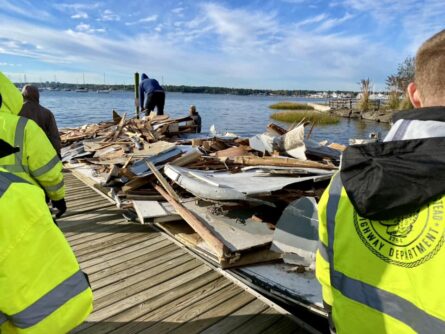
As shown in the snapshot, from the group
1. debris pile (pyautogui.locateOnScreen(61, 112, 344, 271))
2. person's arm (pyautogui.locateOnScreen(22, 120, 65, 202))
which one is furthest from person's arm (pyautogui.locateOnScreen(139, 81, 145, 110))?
person's arm (pyautogui.locateOnScreen(22, 120, 65, 202))

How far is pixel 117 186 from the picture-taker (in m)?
6.07

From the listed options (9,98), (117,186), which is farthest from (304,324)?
(117,186)

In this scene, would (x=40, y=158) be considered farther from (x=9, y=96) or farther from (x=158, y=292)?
(x=158, y=292)

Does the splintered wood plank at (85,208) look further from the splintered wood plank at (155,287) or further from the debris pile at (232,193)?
the splintered wood plank at (155,287)

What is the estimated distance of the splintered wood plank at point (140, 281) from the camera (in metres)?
3.32

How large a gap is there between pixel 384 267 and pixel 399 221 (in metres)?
0.18

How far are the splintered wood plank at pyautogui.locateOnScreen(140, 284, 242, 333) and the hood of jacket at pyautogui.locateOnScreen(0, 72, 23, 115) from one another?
2.15 m

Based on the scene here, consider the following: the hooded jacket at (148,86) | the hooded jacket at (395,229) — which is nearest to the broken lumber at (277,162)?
the hooded jacket at (395,229)

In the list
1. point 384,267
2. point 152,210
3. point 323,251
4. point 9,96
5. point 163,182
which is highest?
point 9,96

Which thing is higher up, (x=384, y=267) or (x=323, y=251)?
(x=384, y=267)

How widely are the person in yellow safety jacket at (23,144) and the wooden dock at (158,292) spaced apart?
136 centimetres

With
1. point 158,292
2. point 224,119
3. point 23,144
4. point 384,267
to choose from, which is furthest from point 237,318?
point 224,119

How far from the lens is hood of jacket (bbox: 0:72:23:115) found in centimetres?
239

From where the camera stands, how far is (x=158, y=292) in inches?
134
